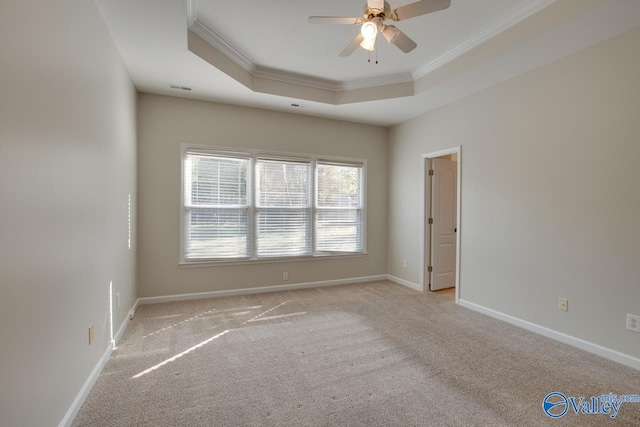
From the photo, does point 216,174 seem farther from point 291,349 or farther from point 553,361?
point 553,361

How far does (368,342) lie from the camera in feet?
9.70

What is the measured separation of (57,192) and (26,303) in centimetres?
61

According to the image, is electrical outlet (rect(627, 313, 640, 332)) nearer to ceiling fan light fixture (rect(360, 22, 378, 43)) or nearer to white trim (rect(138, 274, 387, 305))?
ceiling fan light fixture (rect(360, 22, 378, 43))

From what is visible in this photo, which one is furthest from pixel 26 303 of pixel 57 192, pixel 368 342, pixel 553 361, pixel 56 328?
pixel 553 361

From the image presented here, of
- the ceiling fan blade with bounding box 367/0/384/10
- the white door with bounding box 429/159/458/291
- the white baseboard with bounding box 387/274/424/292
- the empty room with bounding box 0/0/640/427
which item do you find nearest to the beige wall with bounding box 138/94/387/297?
the empty room with bounding box 0/0/640/427

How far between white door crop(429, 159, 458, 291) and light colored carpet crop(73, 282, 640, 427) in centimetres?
126

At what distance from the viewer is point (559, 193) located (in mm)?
3033

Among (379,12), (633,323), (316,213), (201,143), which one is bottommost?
(633,323)

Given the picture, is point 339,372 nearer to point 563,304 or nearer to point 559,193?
point 563,304

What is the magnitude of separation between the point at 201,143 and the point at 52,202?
278cm

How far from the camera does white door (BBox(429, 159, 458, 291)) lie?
482cm

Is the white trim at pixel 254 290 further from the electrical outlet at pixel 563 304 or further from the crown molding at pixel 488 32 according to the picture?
the crown molding at pixel 488 32

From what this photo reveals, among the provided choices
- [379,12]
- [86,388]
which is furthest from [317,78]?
[86,388]
